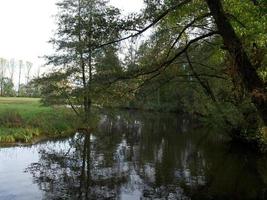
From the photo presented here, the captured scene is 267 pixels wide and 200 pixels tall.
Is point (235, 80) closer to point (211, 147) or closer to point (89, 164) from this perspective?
point (89, 164)

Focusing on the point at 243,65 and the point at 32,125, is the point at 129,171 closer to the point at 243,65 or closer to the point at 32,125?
the point at 243,65

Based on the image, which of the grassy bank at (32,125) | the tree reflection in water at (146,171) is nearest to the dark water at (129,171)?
the tree reflection in water at (146,171)

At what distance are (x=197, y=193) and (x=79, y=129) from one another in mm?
22188

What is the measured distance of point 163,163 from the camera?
69.7 ft

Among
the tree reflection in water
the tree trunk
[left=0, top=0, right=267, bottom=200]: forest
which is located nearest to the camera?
the tree trunk

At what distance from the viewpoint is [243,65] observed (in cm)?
863

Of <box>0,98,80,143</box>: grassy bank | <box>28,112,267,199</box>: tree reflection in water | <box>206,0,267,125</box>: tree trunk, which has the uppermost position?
<box>206,0,267,125</box>: tree trunk

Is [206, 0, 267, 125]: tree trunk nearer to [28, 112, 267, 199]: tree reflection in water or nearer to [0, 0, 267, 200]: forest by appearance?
[0, 0, 267, 200]: forest

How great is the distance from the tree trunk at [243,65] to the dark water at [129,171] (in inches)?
292

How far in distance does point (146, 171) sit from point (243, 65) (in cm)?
1151

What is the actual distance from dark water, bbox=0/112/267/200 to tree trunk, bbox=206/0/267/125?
24.3ft

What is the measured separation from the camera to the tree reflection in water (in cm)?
1532

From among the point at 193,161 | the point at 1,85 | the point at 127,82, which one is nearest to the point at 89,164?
the point at 193,161

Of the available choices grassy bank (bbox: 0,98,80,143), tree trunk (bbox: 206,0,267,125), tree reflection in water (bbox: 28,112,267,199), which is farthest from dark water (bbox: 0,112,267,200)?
tree trunk (bbox: 206,0,267,125)
